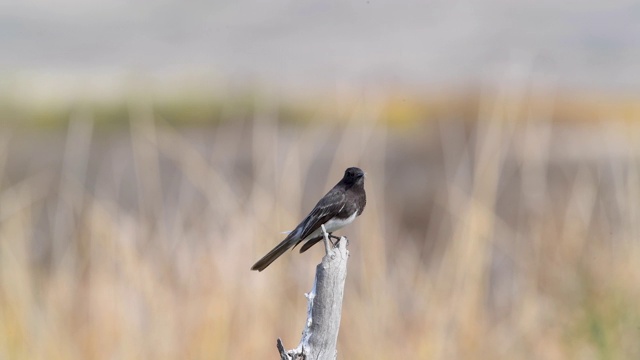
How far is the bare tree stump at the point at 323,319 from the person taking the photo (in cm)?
211

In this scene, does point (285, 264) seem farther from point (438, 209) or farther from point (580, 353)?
point (438, 209)

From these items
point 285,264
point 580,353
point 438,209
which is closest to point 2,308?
point 285,264

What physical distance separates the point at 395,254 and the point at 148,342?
49.4 inches

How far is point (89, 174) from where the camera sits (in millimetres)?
13023

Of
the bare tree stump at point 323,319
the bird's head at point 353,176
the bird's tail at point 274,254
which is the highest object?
the bird's head at point 353,176

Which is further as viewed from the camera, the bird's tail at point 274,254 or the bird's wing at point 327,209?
the bird's wing at point 327,209

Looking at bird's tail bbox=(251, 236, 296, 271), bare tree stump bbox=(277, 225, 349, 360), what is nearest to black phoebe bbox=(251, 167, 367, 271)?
bird's tail bbox=(251, 236, 296, 271)

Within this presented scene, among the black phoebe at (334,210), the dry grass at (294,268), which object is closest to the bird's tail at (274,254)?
the black phoebe at (334,210)

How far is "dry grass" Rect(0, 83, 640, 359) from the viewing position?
12.8 ft

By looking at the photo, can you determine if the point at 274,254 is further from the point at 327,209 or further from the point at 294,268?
the point at 294,268

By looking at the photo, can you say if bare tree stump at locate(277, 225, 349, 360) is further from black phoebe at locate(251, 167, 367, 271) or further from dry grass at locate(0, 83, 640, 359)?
dry grass at locate(0, 83, 640, 359)

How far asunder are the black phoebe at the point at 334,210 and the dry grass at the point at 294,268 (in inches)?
29.2

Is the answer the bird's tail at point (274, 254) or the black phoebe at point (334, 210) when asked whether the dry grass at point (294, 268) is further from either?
the bird's tail at point (274, 254)

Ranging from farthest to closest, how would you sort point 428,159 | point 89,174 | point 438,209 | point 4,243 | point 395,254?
point 428,159 → point 89,174 → point 438,209 → point 395,254 → point 4,243
